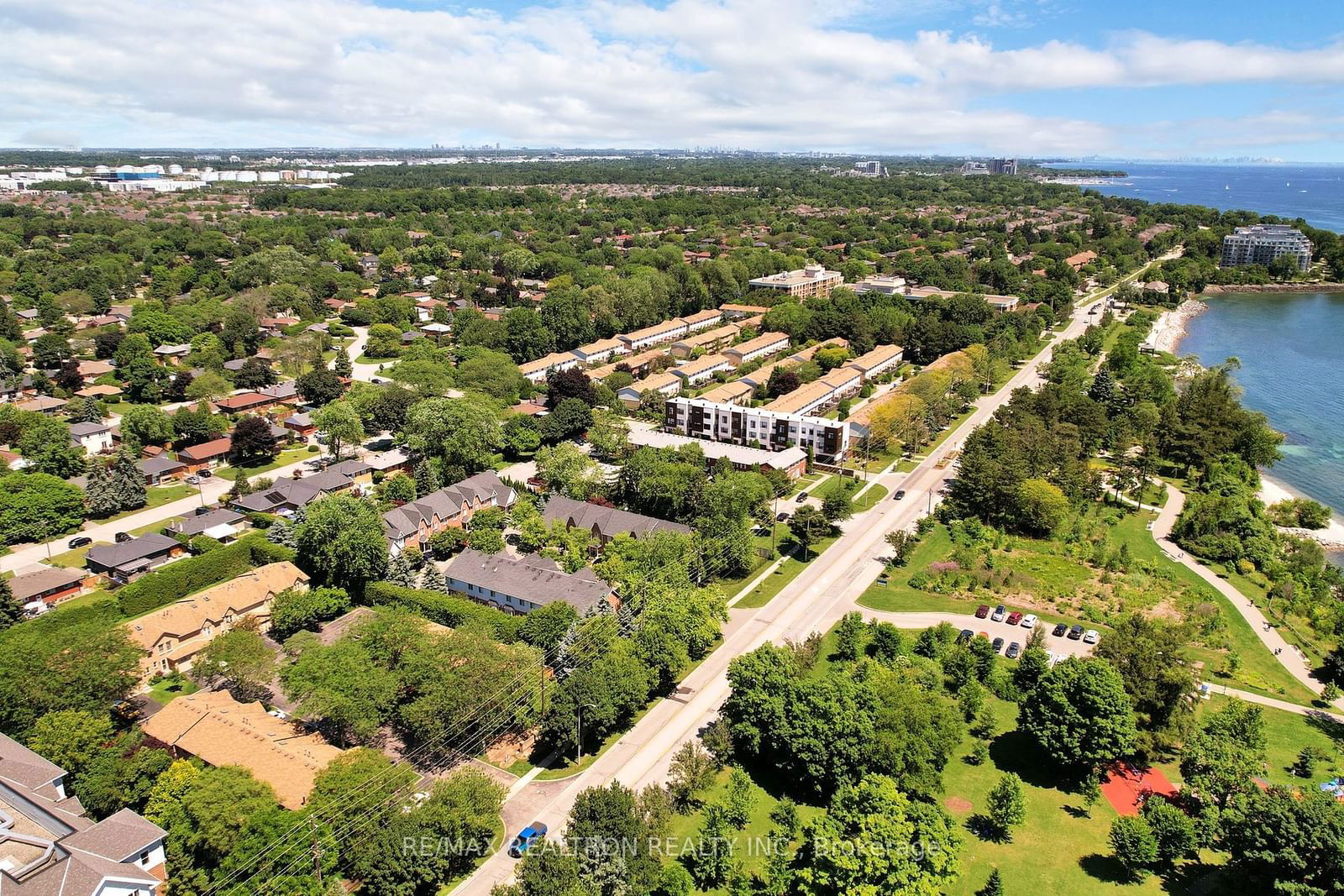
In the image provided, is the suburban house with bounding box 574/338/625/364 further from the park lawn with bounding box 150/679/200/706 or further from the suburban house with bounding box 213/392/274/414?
the park lawn with bounding box 150/679/200/706

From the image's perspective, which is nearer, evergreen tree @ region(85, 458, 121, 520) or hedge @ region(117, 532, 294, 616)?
hedge @ region(117, 532, 294, 616)

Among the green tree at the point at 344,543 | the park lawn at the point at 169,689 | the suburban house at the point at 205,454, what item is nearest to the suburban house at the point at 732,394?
the green tree at the point at 344,543

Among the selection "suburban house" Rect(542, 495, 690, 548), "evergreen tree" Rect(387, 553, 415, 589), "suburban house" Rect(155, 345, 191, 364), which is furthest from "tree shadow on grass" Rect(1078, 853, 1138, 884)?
"suburban house" Rect(155, 345, 191, 364)

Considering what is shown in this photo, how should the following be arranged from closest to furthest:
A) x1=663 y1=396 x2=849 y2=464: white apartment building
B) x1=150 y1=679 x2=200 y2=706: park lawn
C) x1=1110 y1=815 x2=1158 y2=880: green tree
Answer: x1=1110 y1=815 x2=1158 y2=880: green tree < x1=150 y1=679 x2=200 y2=706: park lawn < x1=663 y1=396 x2=849 y2=464: white apartment building

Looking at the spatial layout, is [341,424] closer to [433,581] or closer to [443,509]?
[443,509]

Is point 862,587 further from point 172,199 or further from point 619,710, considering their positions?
point 172,199

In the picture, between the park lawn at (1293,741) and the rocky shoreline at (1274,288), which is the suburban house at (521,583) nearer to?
the park lawn at (1293,741)

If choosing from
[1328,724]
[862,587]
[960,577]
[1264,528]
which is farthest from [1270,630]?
[862,587]

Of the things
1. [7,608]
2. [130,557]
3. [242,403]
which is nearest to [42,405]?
[242,403]
